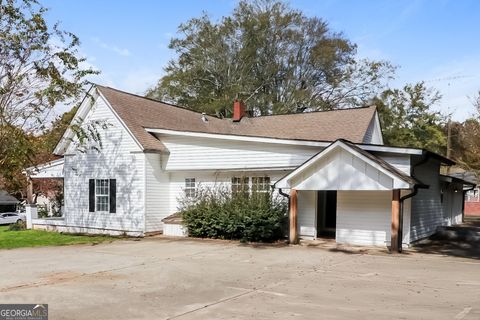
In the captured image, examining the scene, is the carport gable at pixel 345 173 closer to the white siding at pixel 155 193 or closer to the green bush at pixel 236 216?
the green bush at pixel 236 216

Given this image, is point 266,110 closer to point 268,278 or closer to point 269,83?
point 269,83

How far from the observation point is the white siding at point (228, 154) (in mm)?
17328

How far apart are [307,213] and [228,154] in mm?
4020

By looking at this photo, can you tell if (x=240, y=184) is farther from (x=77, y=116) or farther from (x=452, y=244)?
(x=77, y=116)

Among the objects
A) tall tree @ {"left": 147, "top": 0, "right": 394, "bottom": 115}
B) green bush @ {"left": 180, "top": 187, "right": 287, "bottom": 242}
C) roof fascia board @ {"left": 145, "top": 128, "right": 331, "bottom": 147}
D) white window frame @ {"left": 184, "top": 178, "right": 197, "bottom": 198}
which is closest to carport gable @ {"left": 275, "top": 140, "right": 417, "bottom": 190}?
roof fascia board @ {"left": 145, "top": 128, "right": 331, "bottom": 147}

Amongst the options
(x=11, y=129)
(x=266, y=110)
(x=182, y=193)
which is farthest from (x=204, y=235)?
(x=266, y=110)

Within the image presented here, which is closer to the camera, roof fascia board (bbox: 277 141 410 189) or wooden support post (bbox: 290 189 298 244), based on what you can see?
roof fascia board (bbox: 277 141 410 189)

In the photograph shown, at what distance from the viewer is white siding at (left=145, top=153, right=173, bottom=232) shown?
19.4 metres

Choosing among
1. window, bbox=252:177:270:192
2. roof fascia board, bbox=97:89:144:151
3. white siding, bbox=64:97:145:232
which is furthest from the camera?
white siding, bbox=64:97:145:232

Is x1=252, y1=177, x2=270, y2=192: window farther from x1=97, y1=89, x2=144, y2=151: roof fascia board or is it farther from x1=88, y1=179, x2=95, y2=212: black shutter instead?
x1=88, y1=179, x2=95, y2=212: black shutter

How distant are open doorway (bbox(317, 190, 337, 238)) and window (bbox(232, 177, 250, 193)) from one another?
2.92 meters

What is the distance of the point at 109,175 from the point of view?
20375 millimetres

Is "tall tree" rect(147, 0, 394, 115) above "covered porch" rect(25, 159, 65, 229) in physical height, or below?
above

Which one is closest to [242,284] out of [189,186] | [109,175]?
[189,186]
